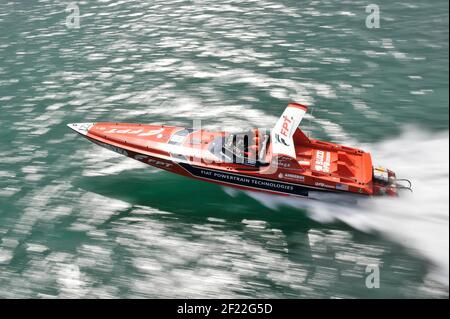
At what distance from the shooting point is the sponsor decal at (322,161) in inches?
694

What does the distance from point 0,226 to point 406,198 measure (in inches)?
787

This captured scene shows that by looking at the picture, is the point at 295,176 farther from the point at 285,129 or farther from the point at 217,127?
the point at 217,127

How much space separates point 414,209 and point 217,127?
41.3ft

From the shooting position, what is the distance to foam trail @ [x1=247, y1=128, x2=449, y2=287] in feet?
51.6

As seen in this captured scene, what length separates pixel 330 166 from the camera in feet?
58.5

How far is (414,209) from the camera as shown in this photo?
672 inches

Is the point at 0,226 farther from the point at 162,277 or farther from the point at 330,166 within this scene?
the point at 330,166

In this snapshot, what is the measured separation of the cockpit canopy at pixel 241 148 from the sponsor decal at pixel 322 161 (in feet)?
8.68

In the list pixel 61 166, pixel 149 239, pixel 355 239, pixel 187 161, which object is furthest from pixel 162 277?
pixel 61 166

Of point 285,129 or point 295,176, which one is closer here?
point 295,176

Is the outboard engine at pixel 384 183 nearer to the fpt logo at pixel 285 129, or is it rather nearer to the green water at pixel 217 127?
the green water at pixel 217 127

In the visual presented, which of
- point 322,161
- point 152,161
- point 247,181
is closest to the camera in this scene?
point 247,181

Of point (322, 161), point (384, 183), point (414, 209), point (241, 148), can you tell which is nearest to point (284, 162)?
point (322, 161)

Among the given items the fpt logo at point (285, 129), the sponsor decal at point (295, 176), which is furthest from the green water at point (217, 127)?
the fpt logo at point (285, 129)
